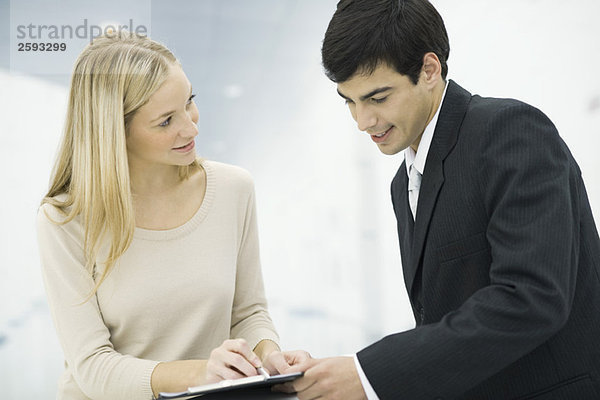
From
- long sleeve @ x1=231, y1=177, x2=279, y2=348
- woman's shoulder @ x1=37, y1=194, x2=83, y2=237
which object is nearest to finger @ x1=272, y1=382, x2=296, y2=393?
long sleeve @ x1=231, y1=177, x2=279, y2=348

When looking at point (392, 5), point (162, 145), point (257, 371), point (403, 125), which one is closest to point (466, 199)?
point (403, 125)

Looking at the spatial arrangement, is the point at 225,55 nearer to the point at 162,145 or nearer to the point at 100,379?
the point at 162,145

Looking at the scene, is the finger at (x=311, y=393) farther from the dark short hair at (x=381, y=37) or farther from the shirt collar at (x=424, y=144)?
the dark short hair at (x=381, y=37)

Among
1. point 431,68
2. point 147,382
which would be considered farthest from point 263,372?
point 431,68

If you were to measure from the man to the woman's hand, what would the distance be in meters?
0.19

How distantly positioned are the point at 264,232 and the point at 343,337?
0.72 metres

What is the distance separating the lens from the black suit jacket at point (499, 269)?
1.18m

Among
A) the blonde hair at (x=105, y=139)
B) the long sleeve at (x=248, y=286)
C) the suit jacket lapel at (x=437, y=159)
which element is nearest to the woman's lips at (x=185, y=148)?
the blonde hair at (x=105, y=139)

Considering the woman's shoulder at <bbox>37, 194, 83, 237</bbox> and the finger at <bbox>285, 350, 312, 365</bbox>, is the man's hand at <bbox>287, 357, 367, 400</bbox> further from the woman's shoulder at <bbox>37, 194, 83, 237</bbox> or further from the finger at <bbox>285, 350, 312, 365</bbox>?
the woman's shoulder at <bbox>37, 194, 83, 237</bbox>

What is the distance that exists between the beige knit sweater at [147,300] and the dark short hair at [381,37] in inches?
25.5

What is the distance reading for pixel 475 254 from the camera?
132 cm

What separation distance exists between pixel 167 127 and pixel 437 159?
771 millimetres

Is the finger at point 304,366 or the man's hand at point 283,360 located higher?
the finger at point 304,366

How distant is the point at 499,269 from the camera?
3.96 feet
